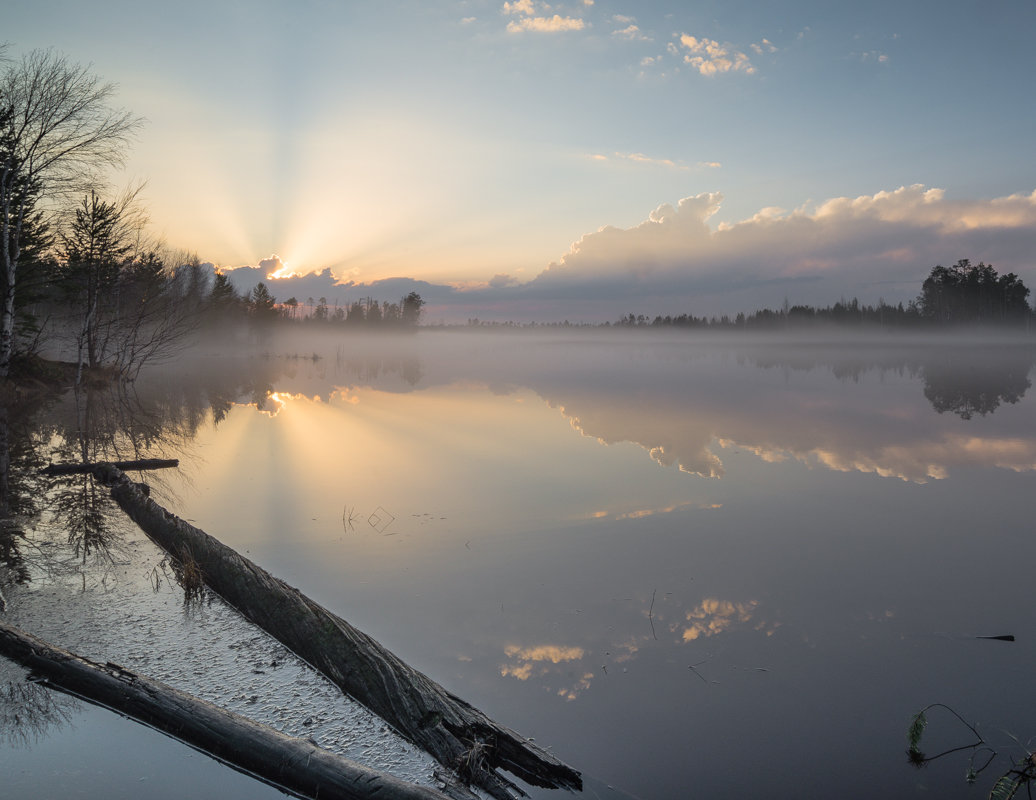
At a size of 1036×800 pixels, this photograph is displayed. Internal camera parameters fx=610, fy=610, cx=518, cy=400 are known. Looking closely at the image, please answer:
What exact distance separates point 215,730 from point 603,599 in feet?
13.4

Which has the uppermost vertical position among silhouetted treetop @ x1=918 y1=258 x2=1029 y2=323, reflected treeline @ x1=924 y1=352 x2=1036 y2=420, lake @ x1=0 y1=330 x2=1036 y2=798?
silhouetted treetop @ x1=918 y1=258 x2=1029 y2=323

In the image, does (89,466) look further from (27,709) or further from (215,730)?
(215,730)

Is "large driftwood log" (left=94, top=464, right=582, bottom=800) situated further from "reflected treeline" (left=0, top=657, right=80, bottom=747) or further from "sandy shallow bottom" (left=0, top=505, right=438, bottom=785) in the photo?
"reflected treeline" (left=0, top=657, right=80, bottom=747)

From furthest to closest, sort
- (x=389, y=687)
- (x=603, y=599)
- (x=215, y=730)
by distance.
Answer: (x=603, y=599) < (x=389, y=687) < (x=215, y=730)

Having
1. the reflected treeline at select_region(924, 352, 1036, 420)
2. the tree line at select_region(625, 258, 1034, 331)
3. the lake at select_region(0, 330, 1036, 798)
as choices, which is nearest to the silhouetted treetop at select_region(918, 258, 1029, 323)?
the tree line at select_region(625, 258, 1034, 331)

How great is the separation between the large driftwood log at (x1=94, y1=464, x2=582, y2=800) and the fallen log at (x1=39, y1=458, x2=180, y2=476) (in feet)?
20.7

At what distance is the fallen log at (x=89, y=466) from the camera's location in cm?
1148

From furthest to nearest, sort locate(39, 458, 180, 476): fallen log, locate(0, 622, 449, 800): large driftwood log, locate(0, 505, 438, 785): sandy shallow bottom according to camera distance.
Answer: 1. locate(39, 458, 180, 476): fallen log
2. locate(0, 505, 438, 785): sandy shallow bottom
3. locate(0, 622, 449, 800): large driftwood log

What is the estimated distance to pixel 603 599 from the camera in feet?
22.3

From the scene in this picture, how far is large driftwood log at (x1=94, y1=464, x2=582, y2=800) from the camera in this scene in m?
3.97

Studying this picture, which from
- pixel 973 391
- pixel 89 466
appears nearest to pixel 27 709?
pixel 89 466

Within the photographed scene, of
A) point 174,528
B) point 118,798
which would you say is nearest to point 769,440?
point 174,528

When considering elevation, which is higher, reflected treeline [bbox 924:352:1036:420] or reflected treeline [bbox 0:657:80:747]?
reflected treeline [bbox 924:352:1036:420]

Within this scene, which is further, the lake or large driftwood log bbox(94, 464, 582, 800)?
the lake
